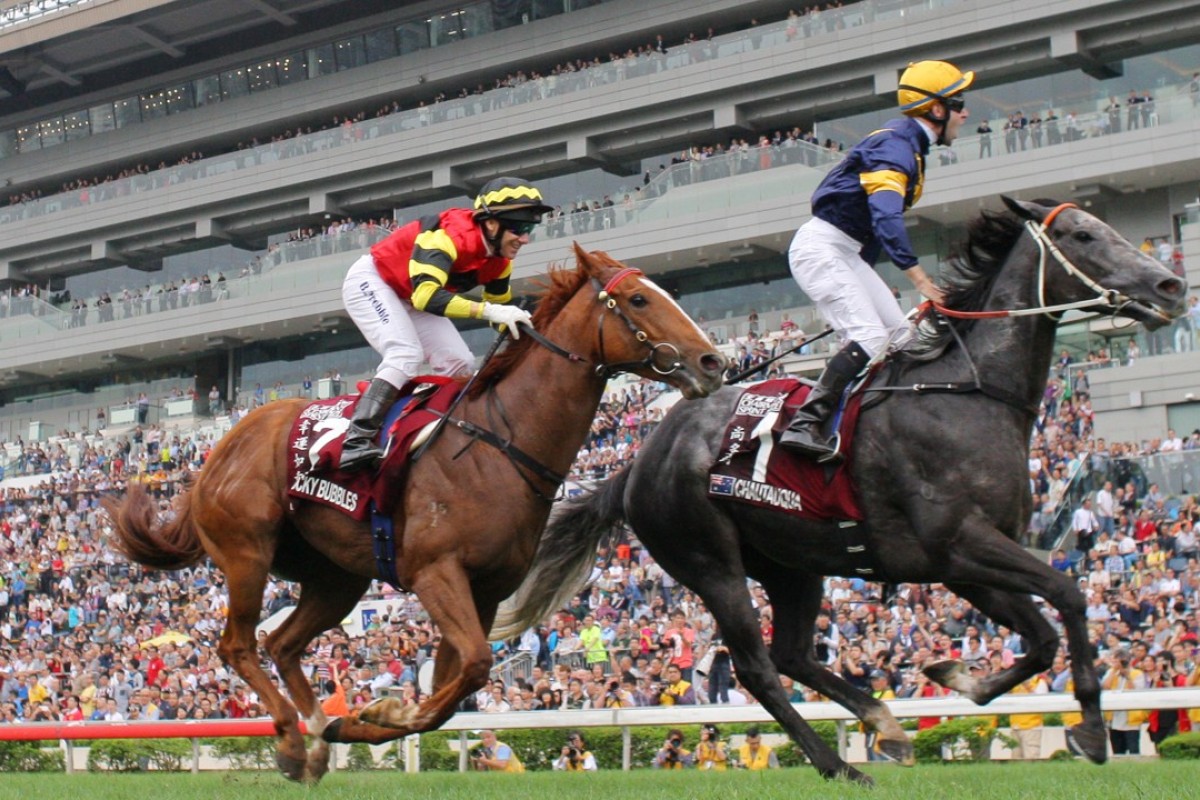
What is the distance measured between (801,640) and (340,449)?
244 cm

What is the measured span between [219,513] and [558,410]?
1859 millimetres

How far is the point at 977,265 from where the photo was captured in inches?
266

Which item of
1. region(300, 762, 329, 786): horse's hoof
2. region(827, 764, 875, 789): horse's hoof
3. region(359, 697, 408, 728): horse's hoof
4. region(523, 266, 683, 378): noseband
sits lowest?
region(827, 764, 875, 789): horse's hoof

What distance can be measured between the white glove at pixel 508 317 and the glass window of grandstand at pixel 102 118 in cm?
3980

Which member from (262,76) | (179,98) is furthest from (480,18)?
(179,98)

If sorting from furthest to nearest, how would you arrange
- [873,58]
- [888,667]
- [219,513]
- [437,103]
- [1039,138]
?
[437,103] < [873,58] < [1039,138] < [888,667] < [219,513]

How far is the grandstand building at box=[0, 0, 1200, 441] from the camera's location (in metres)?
26.5

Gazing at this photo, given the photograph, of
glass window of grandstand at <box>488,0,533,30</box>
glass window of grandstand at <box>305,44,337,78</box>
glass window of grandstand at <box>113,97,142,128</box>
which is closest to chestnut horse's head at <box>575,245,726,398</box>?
glass window of grandstand at <box>488,0,533,30</box>

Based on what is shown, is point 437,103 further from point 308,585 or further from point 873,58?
point 308,585

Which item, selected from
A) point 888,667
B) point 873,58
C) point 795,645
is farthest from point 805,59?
point 795,645

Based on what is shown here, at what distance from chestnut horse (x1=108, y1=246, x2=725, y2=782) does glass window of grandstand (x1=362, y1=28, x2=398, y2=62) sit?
33366 mm

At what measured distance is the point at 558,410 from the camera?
253 inches

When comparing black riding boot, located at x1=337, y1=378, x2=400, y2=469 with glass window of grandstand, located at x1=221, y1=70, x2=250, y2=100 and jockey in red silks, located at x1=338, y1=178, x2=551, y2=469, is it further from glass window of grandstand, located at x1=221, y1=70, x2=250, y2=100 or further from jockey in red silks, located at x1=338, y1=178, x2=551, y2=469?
glass window of grandstand, located at x1=221, y1=70, x2=250, y2=100

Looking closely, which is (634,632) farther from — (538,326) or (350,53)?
(350,53)
